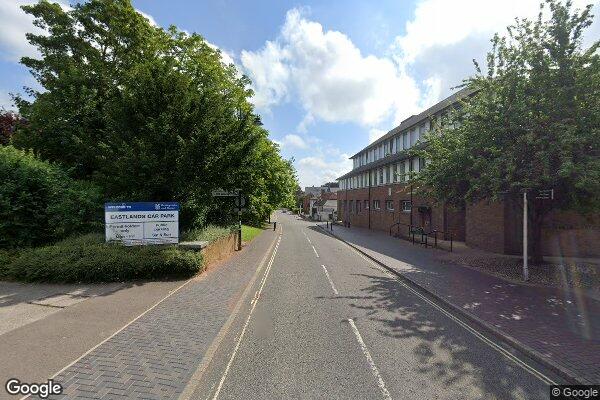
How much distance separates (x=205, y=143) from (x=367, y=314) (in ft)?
28.8

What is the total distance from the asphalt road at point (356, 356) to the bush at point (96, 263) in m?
3.22

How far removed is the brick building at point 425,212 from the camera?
16500mm

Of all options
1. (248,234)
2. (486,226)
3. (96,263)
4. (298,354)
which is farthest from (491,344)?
(248,234)

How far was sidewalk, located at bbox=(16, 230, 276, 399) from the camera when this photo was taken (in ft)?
14.1

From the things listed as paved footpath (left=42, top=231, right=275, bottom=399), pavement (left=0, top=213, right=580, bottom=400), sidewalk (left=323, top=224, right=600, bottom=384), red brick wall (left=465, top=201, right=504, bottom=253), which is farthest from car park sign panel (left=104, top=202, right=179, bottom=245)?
red brick wall (left=465, top=201, right=504, bottom=253)

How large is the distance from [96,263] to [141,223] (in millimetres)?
1902

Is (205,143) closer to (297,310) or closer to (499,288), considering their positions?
(297,310)

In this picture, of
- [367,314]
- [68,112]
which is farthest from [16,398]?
[68,112]

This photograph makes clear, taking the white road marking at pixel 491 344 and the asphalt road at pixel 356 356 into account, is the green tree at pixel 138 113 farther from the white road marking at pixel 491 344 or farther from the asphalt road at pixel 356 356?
the white road marking at pixel 491 344

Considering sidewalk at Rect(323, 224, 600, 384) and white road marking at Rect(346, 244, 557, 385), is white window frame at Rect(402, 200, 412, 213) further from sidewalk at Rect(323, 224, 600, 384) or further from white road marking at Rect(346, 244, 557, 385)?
white road marking at Rect(346, 244, 557, 385)

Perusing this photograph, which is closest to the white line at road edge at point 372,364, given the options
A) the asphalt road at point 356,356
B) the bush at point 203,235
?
the asphalt road at point 356,356

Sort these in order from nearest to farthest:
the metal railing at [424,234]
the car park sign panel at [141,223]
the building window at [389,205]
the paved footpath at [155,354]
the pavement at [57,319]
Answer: the paved footpath at [155,354] → the pavement at [57,319] → the car park sign panel at [141,223] → the metal railing at [424,234] → the building window at [389,205]

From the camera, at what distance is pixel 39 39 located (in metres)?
18.8

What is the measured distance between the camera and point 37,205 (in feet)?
39.3
